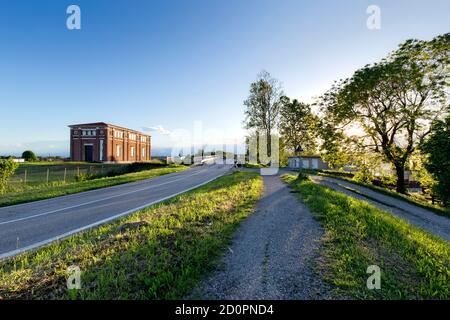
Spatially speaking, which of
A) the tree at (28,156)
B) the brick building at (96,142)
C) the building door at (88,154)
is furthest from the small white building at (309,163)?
the tree at (28,156)

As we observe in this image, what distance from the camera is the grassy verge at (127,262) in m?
3.11

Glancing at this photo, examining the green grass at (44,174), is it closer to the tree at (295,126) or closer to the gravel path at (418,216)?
the gravel path at (418,216)

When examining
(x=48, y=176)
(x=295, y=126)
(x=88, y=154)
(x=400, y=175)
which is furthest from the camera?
(x=88, y=154)

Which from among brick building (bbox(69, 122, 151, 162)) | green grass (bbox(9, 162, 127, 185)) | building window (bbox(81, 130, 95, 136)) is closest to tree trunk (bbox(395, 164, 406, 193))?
green grass (bbox(9, 162, 127, 185))

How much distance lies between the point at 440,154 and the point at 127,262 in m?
18.9

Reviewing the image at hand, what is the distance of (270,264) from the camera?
13.2ft

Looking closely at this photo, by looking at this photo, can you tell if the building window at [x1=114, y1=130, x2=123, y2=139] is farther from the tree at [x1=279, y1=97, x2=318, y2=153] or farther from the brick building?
the tree at [x1=279, y1=97, x2=318, y2=153]

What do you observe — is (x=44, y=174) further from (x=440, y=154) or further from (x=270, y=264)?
(x=440, y=154)

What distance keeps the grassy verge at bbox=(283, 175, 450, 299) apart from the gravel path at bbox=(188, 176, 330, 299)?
1.02ft

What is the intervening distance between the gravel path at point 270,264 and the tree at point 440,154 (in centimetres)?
1367

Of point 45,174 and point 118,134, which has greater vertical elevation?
point 118,134

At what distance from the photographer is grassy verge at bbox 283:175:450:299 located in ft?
10.6

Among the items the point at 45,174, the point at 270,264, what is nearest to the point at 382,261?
the point at 270,264
